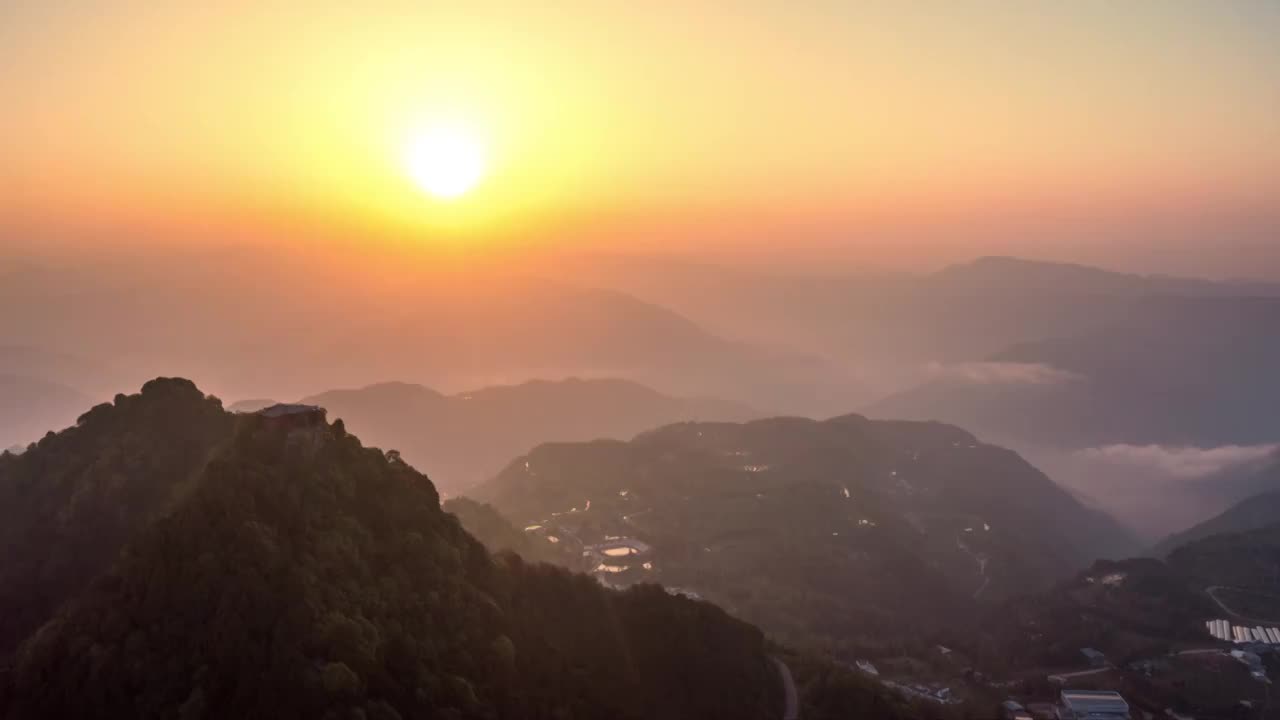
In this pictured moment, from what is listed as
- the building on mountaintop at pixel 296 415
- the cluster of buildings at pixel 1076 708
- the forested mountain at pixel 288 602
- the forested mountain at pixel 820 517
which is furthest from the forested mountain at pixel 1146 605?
the building on mountaintop at pixel 296 415

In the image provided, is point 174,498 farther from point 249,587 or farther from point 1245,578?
point 1245,578

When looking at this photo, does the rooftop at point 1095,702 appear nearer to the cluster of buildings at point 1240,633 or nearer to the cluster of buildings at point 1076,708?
the cluster of buildings at point 1076,708

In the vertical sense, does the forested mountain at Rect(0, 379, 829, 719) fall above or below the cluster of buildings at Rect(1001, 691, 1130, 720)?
above

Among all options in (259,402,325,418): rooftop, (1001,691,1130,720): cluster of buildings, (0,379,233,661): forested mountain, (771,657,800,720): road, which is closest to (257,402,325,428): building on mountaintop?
(259,402,325,418): rooftop

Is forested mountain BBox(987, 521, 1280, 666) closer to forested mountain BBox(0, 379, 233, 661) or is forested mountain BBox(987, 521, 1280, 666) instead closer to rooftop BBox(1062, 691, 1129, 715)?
rooftop BBox(1062, 691, 1129, 715)

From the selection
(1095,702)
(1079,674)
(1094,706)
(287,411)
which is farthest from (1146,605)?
(287,411)

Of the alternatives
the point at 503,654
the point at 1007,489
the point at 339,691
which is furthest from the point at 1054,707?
the point at 1007,489

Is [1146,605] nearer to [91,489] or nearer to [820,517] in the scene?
[820,517]
